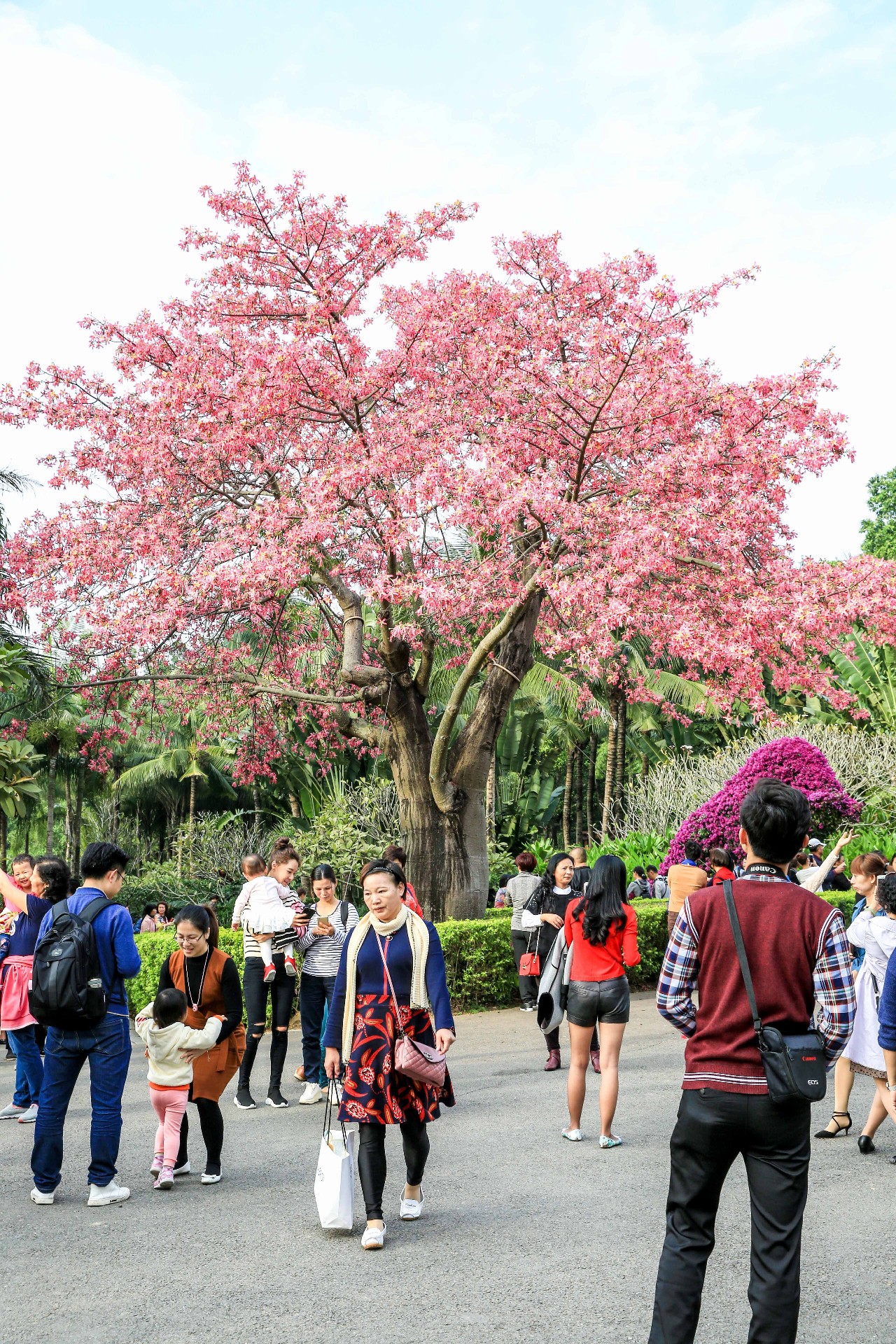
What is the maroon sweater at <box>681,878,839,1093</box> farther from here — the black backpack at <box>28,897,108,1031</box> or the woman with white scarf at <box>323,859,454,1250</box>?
the black backpack at <box>28,897,108,1031</box>

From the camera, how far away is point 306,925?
8570 mm

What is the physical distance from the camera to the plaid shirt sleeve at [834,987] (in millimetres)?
3342

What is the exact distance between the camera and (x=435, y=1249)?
4.96m

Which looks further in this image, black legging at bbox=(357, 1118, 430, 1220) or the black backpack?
the black backpack

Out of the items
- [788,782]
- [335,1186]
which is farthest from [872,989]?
[788,782]

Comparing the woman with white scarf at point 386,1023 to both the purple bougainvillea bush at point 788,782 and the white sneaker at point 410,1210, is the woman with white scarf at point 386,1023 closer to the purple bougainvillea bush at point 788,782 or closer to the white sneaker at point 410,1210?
the white sneaker at point 410,1210

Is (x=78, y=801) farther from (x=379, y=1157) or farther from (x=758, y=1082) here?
(x=758, y=1082)

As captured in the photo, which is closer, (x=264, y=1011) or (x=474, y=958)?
(x=264, y=1011)

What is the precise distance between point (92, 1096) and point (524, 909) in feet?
21.7

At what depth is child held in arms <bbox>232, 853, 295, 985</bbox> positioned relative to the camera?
8367 mm

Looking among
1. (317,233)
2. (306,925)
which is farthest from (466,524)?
(306,925)

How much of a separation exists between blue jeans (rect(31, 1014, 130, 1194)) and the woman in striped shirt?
266 centimetres

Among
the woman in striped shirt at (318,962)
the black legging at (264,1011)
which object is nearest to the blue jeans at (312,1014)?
the woman in striped shirt at (318,962)

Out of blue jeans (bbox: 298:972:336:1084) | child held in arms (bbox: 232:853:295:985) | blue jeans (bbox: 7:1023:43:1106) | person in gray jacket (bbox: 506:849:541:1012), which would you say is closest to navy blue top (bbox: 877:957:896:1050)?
blue jeans (bbox: 298:972:336:1084)
